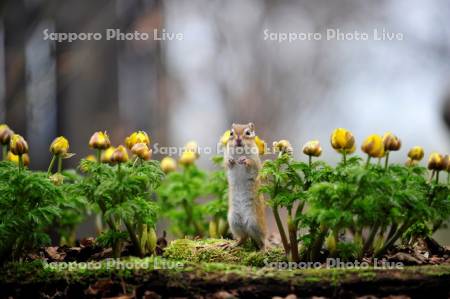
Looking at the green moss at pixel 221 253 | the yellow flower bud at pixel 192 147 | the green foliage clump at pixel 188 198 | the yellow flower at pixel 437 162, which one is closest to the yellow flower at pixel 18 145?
the green moss at pixel 221 253

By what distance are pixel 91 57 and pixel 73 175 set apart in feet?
5.34

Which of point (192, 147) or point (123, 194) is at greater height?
point (192, 147)

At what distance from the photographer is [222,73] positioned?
4859mm

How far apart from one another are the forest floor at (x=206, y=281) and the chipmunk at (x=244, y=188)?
1.69 ft

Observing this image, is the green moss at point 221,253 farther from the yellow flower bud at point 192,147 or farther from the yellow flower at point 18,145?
the yellow flower at point 18,145

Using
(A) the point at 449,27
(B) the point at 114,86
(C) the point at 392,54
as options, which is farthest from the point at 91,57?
(A) the point at 449,27

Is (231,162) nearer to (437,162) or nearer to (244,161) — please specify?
(244,161)

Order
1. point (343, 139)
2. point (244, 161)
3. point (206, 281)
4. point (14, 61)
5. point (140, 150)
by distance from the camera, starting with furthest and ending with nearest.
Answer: point (14, 61), point (244, 161), point (140, 150), point (343, 139), point (206, 281)

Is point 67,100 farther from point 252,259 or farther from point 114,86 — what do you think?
point 252,259

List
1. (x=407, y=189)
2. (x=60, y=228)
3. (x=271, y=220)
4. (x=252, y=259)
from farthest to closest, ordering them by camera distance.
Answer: (x=271, y=220) → (x=60, y=228) → (x=252, y=259) → (x=407, y=189)

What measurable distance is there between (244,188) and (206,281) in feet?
2.26

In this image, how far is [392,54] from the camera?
479 centimetres

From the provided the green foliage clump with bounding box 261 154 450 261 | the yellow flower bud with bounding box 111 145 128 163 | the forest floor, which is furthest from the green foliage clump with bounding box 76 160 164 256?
the green foliage clump with bounding box 261 154 450 261

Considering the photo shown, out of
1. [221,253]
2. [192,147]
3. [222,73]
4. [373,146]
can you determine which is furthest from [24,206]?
Result: [222,73]
